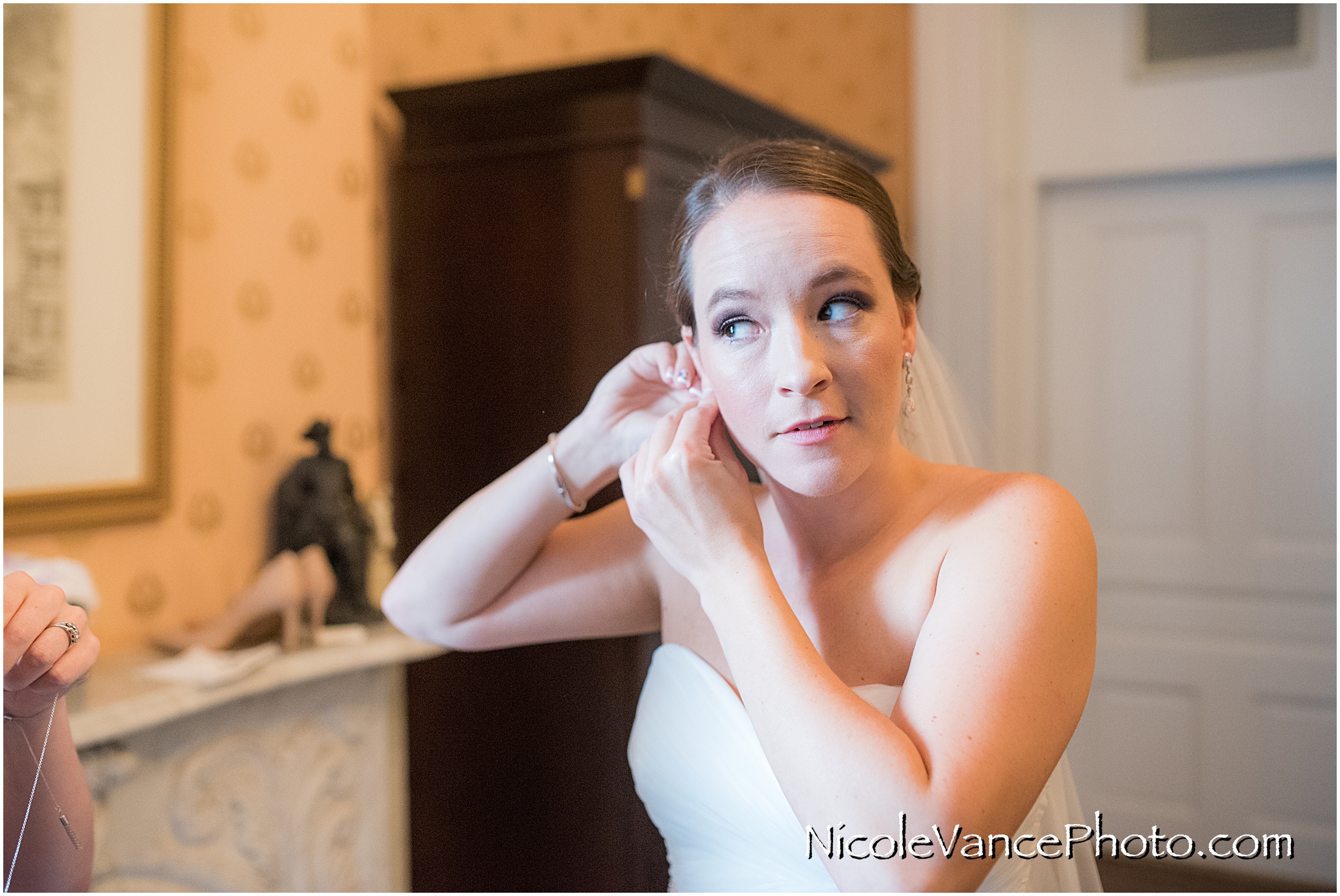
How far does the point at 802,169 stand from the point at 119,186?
1.33m

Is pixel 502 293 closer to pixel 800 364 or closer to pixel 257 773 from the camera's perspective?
pixel 257 773

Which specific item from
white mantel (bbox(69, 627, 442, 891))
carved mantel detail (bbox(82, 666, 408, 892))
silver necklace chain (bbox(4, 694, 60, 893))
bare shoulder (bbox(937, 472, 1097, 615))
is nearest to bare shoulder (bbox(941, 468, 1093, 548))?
bare shoulder (bbox(937, 472, 1097, 615))

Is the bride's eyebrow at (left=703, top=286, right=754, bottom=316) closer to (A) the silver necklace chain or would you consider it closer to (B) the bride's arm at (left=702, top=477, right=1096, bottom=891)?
(B) the bride's arm at (left=702, top=477, right=1096, bottom=891)

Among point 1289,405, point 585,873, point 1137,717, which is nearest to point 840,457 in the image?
point 585,873

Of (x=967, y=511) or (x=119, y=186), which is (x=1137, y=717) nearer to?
(x=967, y=511)

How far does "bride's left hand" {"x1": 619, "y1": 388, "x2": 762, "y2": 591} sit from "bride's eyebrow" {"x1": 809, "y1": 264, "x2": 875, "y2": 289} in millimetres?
151

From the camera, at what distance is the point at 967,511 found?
2.77 feet

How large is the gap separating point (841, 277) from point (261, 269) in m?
1.50

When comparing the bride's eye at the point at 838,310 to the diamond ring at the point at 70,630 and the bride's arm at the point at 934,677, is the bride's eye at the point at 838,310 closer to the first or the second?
the bride's arm at the point at 934,677

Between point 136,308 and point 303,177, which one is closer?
point 136,308

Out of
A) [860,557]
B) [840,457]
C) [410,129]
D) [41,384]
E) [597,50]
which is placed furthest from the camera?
[597,50]

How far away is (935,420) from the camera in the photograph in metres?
1.05

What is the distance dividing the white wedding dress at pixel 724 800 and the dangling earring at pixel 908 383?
24 cm

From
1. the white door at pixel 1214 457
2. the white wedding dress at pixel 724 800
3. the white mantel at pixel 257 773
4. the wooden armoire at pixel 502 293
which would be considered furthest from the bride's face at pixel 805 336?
the white door at pixel 1214 457
